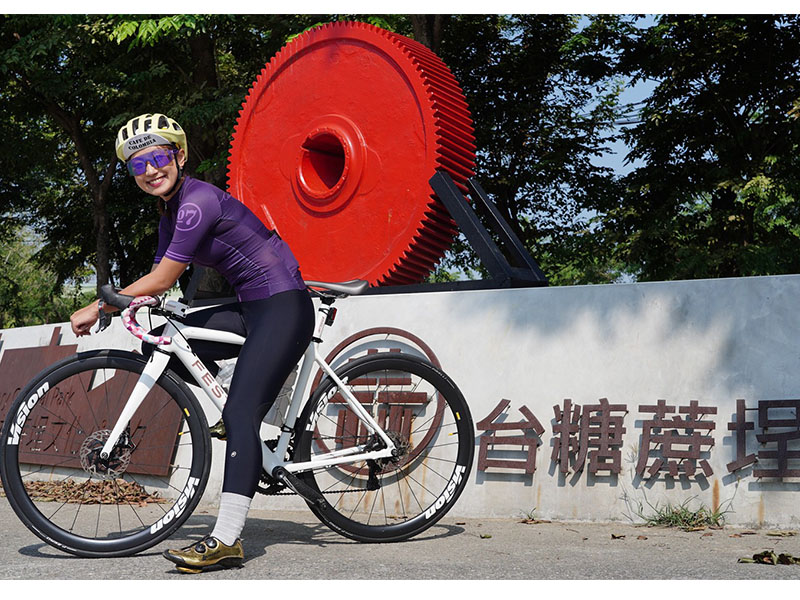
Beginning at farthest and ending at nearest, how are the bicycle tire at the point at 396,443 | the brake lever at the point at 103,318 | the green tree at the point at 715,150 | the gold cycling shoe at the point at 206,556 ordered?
the green tree at the point at 715,150 < the bicycle tire at the point at 396,443 < the brake lever at the point at 103,318 < the gold cycling shoe at the point at 206,556

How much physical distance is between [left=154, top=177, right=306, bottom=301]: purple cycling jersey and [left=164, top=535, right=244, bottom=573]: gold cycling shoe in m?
1.05

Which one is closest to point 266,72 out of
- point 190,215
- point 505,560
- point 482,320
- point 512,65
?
point 482,320

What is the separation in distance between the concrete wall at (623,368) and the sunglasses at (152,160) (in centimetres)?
224

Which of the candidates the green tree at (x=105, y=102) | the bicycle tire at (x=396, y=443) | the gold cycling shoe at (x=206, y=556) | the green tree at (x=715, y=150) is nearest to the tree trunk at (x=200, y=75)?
the green tree at (x=105, y=102)

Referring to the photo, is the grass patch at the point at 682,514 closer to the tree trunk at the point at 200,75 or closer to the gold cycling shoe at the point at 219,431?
the gold cycling shoe at the point at 219,431

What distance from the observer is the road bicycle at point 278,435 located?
3883 millimetres

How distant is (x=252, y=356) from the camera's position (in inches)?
154

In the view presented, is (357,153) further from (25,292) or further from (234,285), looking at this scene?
(25,292)

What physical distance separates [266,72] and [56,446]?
3.65m

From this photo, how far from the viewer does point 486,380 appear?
551 cm

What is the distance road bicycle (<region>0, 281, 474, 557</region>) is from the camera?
3.88 meters

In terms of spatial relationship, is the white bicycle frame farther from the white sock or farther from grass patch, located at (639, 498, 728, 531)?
grass patch, located at (639, 498, 728, 531)

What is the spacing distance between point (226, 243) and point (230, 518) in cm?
115

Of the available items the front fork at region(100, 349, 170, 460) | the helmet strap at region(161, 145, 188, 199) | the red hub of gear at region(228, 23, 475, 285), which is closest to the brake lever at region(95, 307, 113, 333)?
the front fork at region(100, 349, 170, 460)
